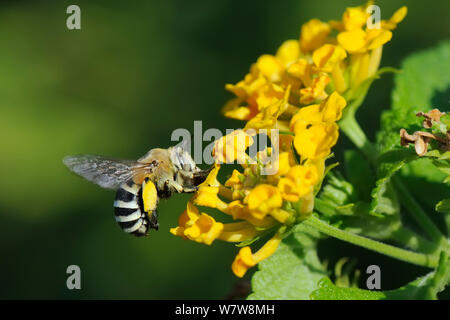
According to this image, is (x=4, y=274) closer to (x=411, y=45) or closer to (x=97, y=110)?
(x=97, y=110)

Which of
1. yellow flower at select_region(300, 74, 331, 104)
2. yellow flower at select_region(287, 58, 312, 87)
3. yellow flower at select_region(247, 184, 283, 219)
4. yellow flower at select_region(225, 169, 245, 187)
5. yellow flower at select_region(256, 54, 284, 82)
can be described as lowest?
yellow flower at select_region(247, 184, 283, 219)

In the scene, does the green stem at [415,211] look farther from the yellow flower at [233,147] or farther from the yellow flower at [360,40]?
the yellow flower at [233,147]

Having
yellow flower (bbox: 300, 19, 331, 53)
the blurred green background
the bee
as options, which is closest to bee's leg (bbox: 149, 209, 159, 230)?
the bee

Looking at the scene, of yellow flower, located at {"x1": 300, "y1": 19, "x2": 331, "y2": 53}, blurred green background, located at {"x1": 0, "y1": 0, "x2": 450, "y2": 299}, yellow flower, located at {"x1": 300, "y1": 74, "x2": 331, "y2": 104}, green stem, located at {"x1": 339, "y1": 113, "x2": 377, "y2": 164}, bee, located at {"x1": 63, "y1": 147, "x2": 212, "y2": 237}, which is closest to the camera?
yellow flower, located at {"x1": 300, "y1": 74, "x2": 331, "y2": 104}

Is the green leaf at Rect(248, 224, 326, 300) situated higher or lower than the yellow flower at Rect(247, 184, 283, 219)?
lower

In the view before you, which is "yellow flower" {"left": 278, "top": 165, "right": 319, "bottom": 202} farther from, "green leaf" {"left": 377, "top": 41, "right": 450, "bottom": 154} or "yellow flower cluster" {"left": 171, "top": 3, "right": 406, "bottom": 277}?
"green leaf" {"left": 377, "top": 41, "right": 450, "bottom": 154}

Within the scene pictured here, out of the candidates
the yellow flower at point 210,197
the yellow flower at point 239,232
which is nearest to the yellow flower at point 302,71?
the yellow flower at point 210,197

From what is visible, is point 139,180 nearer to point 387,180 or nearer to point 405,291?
point 387,180
